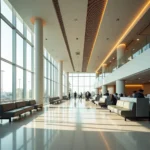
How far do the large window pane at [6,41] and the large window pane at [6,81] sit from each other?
0.50m

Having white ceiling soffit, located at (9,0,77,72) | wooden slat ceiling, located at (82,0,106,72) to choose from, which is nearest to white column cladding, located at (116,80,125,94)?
wooden slat ceiling, located at (82,0,106,72)

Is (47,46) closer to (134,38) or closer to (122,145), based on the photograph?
(134,38)

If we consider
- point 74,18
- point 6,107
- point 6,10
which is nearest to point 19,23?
point 6,10

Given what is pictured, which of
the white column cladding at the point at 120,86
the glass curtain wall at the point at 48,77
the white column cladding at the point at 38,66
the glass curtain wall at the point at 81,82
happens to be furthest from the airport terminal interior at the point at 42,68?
the glass curtain wall at the point at 81,82

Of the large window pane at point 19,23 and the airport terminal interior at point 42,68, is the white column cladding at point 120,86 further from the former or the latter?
the large window pane at point 19,23

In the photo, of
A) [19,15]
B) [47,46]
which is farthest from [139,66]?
[47,46]

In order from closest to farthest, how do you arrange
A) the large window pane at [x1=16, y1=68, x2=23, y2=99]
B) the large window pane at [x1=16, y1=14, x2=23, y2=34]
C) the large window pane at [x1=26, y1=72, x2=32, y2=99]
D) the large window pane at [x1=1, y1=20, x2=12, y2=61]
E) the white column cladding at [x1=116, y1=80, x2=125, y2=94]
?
the large window pane at [x1=1, y1=20, x2=12, y2=61] → the large window pane at [x1=16, y1=68, x2=23, y2=99] → the large window pane at [x1=16, y1=14, x2=23, y2=34] → the large window pane at [x1=26, y1=72, x2=32, y2=99] → the white column cladding at [x1=116, y1=80, x2=125, y2=94]

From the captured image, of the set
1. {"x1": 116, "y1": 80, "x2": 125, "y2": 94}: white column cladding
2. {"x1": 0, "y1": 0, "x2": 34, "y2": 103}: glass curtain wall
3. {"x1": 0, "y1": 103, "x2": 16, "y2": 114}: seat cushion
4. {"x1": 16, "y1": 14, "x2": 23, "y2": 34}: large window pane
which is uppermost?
{"x1": 16, "y1": 14, "x2": 23, "y2": 34}: large window pane

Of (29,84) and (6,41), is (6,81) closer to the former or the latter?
(6,41)

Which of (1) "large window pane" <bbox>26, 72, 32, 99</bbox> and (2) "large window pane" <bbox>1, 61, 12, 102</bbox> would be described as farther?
(1) "large window pane" <bbox>26, 72, 32, 99</bbox>

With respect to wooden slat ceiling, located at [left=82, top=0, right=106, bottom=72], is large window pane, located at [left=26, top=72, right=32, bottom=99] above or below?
below

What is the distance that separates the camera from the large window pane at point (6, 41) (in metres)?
10.9

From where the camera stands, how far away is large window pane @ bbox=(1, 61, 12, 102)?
1070 centimetres

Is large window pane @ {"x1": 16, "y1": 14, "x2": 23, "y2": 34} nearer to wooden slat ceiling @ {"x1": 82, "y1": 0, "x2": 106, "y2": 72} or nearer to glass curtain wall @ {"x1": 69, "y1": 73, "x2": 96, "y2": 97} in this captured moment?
wooden slat ceiling @ {"x1": 82, "y1": 0, "x2": 106, "y2": 72}
